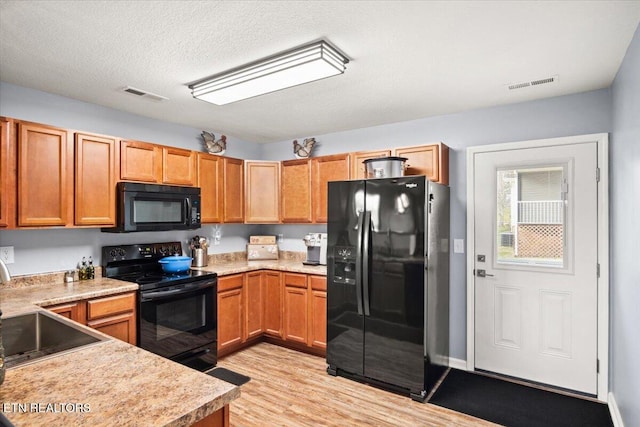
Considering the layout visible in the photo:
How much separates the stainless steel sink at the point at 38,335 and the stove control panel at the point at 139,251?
4.54 feet

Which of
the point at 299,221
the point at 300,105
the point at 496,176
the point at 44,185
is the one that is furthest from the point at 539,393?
the point at 44,185

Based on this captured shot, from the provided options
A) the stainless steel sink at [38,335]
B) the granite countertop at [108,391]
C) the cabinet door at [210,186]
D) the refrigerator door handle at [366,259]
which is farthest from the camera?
the cabinet door at [210,186]

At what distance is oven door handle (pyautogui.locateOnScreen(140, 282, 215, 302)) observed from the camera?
3.00m

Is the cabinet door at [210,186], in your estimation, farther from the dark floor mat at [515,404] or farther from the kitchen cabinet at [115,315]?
the dark floor mat at [515,404]

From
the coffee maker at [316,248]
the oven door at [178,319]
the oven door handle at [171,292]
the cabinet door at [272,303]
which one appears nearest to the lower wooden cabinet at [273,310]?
the cabinet door at [272,303]

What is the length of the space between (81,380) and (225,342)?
8.52 feet

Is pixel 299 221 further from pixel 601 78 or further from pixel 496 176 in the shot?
pixel 601 78

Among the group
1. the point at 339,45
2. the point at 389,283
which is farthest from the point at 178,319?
the point at 339,45

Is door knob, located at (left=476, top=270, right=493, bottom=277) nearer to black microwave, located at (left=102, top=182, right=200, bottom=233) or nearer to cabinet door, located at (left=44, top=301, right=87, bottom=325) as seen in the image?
black microwave, located at (left=102, top=182, right=200, bottom=233)

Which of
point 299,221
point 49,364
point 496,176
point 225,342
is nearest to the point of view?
point 49,364

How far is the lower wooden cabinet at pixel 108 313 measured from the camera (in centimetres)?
258

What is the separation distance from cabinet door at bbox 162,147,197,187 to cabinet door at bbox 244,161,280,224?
77cm

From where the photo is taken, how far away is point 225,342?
147 inches

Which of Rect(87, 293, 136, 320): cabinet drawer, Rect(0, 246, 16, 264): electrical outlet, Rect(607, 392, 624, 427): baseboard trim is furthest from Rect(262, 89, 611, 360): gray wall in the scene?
Rect(0, 246, 16, 264): electrical outlet
